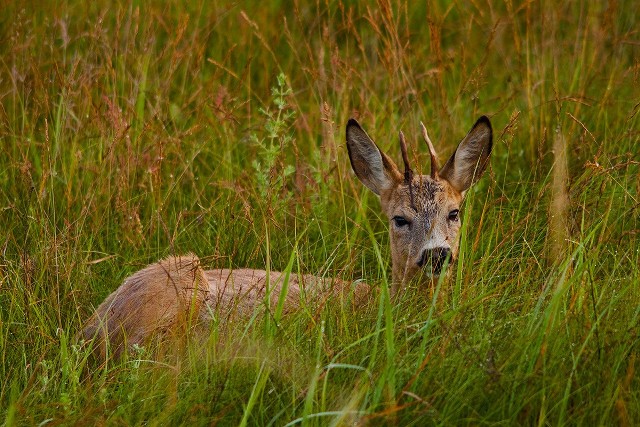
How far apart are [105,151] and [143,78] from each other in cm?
66

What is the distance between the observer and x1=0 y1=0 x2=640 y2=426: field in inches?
132

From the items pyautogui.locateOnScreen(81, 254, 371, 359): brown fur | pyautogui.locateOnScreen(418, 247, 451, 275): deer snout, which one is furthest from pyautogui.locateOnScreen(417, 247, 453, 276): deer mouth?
pyautogui.locateOnScreen(81, 254, 371, 359): brown fur

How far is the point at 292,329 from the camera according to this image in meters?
3.82

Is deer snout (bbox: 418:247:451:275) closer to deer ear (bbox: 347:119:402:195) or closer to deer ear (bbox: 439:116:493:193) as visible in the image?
deer ear (bbox: 439:116:493:193)

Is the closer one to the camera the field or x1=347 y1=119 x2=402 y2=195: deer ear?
the field

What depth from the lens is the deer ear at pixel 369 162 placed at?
16.3 ft

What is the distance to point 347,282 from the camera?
4.26 meters

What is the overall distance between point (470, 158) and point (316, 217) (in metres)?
0.74

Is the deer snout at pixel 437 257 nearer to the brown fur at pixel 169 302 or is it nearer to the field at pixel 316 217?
the field at pixel 316 217

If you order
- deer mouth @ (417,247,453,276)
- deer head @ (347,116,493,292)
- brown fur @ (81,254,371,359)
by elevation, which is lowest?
brown fur @ (81,254,371,359)

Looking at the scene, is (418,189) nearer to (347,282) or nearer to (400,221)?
(400,221)

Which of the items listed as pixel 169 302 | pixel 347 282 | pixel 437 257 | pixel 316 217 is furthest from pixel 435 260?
pixel 169 302

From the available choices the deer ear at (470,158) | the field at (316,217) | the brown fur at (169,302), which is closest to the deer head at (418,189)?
the deer ear at (470,158)

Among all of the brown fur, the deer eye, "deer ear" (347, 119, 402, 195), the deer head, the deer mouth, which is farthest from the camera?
"deer ear" (347, 119, 402, 195)
